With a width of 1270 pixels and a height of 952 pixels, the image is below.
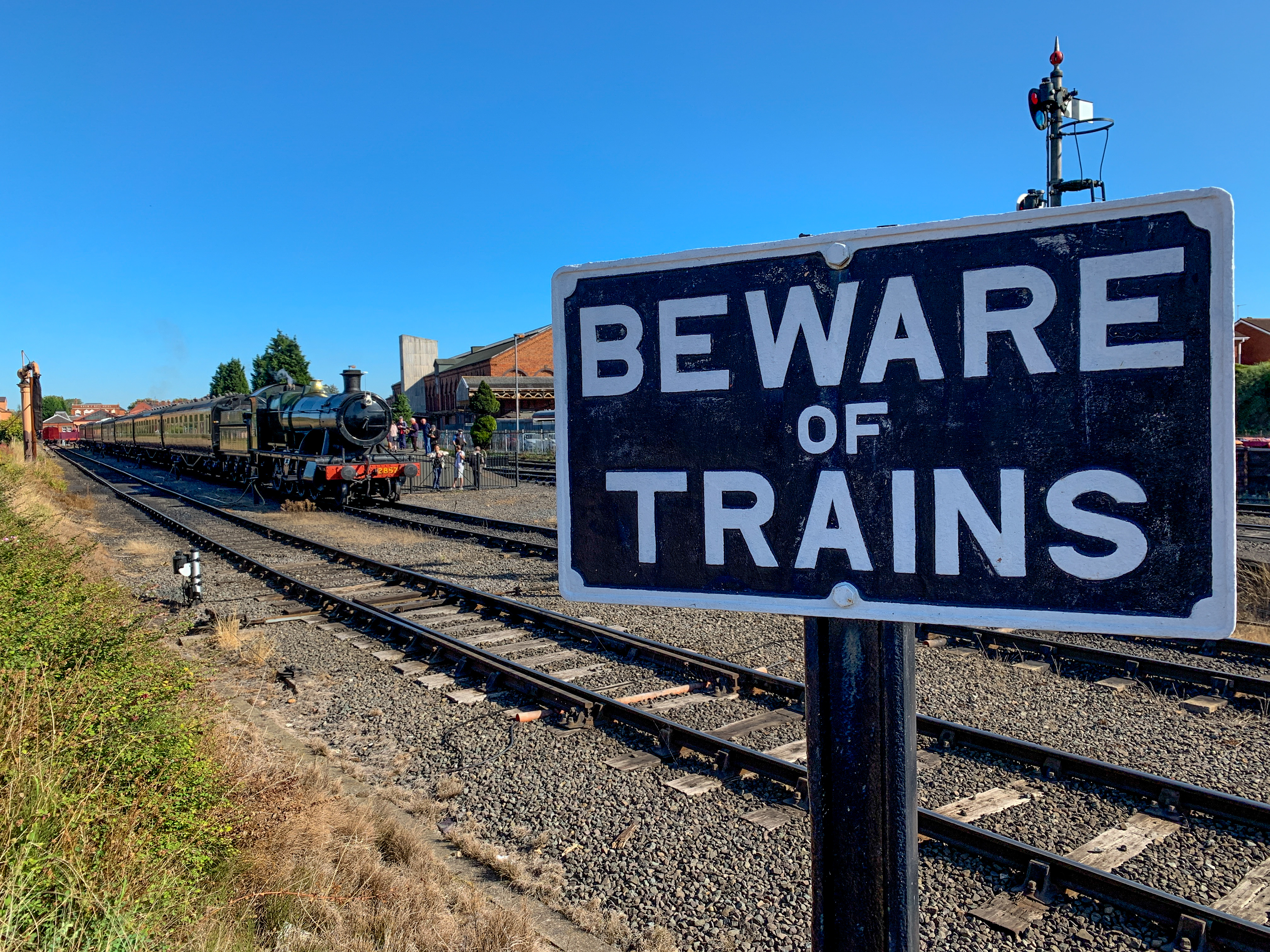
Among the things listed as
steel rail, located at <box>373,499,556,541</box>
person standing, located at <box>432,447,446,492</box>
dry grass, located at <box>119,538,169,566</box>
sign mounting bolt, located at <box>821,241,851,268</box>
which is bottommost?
dry grass, located at <box>119,538,169,566</box>

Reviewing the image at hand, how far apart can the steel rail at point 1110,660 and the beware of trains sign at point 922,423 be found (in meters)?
4.99

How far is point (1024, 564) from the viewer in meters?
1.10

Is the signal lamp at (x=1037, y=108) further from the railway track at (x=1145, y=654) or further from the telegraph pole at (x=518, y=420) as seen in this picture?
the telegraph pole at (x=518, y=420)

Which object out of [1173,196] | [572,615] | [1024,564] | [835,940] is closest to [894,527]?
[1024,564]

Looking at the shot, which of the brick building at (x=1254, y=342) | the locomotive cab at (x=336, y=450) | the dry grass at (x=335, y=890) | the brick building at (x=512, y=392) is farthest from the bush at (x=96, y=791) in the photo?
the brick building at (x=1254, y=342)

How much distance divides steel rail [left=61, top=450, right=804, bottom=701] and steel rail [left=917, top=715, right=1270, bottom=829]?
1189 millimetres

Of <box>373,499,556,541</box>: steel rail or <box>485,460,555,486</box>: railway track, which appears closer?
<box>373,499,556,541</box>: steel rail

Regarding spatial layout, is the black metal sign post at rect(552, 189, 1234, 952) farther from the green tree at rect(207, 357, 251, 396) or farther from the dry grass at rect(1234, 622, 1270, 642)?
the green tree at rect(207, 357, 251, 396)

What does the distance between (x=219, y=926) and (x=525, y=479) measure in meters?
26.1

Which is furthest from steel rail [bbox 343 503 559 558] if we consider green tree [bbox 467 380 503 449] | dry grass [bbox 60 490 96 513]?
green tree [bbox 467 380 503 449]

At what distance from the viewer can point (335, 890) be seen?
353 centimetres

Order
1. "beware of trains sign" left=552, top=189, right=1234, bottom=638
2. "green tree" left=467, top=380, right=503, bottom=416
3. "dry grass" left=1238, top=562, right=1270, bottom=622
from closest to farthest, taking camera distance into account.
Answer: "beware of trains sign" left=552, top=189, right=1234, bottom=638, "dry grass" left=1238, top=562, right=1270, bottom=622, "green tree" left=467, top=380, right=503, bottom=416

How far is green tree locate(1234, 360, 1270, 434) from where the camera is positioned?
37.3 meters

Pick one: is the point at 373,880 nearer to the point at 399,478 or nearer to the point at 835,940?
the point at 835,940
